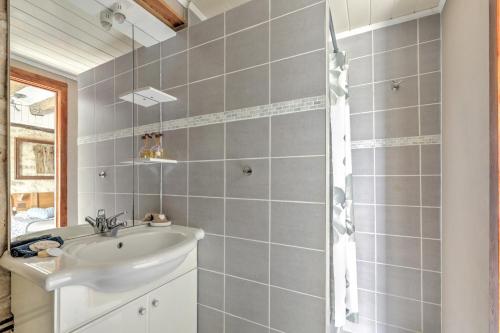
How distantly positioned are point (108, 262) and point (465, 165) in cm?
161

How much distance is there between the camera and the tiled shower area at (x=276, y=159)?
1.14 metres

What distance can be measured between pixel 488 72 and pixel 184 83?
4.88 ft

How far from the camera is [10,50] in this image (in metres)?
0.98

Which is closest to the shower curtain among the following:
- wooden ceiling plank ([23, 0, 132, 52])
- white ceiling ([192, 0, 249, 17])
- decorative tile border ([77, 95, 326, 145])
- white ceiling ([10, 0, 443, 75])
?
decorative tile border ([77, 95, 326, 145])

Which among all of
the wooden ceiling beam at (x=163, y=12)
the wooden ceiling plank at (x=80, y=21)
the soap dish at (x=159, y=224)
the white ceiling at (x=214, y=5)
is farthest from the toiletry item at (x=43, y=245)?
the white ceiling at (x=214, y=5)

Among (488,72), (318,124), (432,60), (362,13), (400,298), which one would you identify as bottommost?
(400,298)

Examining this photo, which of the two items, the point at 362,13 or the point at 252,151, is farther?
the point at 362,13

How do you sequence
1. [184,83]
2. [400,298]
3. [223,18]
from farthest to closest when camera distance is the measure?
[400,298], [184,83], [223,18]

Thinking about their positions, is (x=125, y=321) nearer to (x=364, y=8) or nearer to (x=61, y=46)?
(x=61, y=46)

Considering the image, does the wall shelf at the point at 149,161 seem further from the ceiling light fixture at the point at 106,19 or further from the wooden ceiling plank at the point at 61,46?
the ceiling light fixture at the point at 106,19

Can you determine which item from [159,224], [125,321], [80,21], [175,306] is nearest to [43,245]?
[125,321]

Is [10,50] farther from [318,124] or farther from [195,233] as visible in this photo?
[318,124]

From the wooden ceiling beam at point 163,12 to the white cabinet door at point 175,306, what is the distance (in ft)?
5.22

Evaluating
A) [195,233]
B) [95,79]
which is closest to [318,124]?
[195,233]
